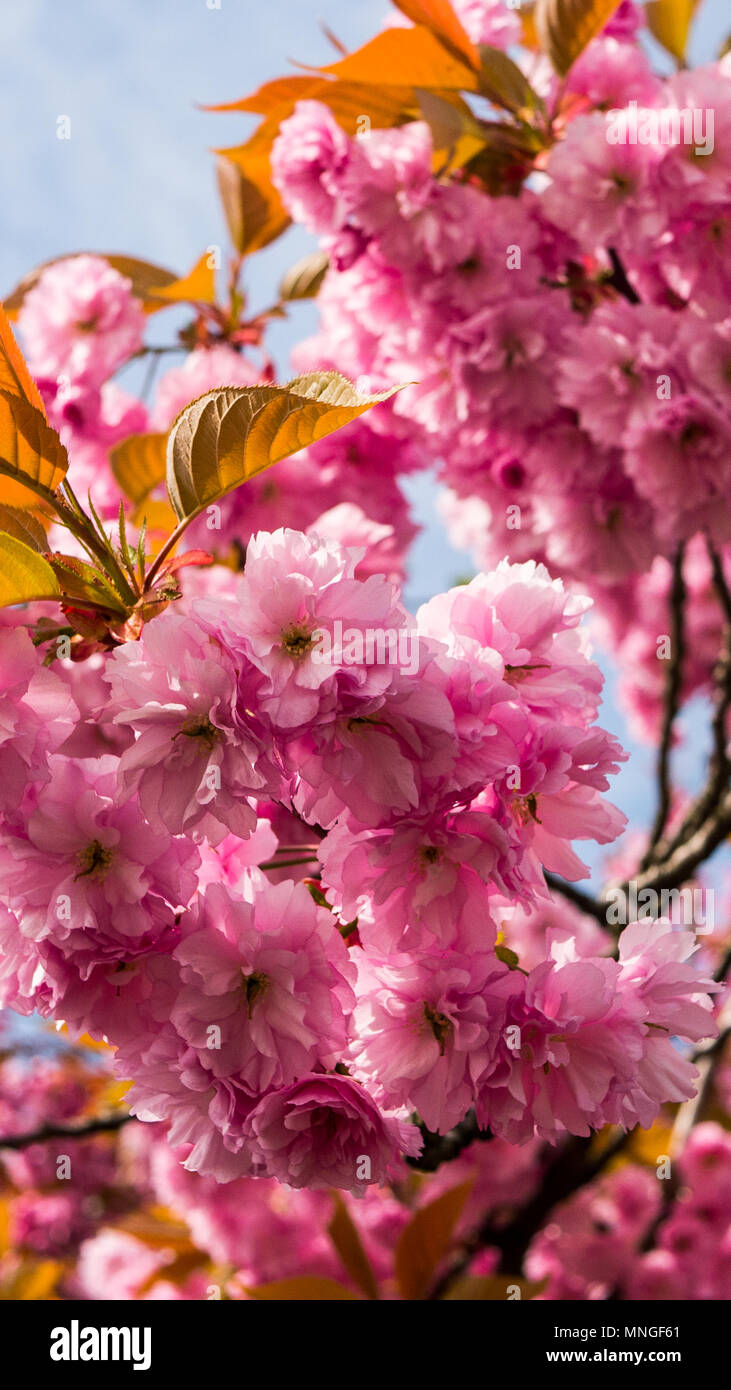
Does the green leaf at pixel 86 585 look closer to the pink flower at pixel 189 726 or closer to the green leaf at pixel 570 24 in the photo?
the pink flower at pixel 189 726

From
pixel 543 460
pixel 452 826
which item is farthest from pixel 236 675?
pixel 543 460

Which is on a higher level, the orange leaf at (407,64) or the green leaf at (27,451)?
the orange leaf at (407,64)

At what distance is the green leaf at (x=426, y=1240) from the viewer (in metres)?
2.39

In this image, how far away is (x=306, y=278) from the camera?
2.54 m

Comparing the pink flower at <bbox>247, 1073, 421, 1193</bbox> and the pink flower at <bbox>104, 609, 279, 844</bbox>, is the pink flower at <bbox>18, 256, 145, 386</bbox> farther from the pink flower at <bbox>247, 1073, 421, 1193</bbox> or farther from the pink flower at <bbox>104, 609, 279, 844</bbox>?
the pink flower at <bbox>247, 1073, 421, 1193</bbox>

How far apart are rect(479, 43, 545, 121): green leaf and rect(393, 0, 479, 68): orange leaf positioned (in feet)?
0.10

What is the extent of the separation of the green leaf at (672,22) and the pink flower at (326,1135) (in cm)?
250

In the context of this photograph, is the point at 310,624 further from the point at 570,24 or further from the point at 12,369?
the point at 570,24

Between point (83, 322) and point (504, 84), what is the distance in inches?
37.6

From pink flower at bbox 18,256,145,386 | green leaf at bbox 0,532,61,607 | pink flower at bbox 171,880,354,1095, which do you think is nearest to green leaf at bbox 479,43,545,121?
pink flower at bbox 18,256,145,386

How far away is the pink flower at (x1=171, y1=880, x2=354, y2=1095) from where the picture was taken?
35.8 inches

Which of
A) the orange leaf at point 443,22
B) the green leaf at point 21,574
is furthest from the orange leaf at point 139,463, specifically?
the green leaf at point 21,574

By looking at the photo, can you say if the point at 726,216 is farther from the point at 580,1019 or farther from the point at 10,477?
the point at 580,1019

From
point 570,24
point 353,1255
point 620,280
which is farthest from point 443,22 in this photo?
point 353,1255
